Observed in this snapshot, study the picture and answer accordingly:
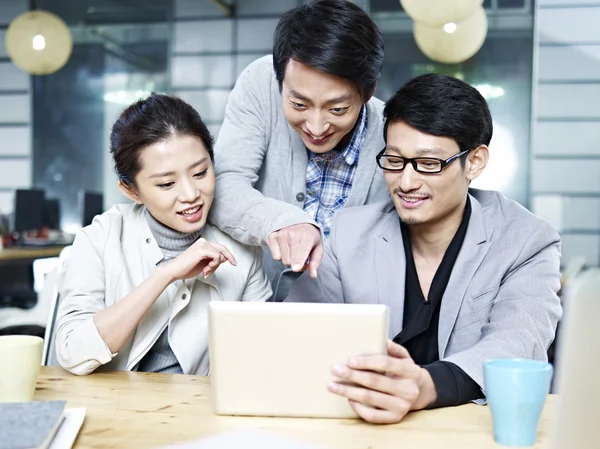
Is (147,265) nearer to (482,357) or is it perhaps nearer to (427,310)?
(427,310)

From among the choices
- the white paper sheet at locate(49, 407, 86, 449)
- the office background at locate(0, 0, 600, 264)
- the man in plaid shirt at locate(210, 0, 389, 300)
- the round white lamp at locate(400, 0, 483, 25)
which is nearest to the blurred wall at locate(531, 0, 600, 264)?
the office background at locate(0, 0, 600, 264)

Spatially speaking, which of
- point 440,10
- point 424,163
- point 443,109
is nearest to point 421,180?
point 424,163

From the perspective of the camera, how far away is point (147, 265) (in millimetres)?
1614

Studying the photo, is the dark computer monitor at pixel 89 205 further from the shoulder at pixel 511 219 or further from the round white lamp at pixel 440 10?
the shoulder at pixel 511 219

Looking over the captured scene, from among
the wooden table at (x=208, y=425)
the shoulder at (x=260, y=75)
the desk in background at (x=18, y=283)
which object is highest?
the shoulder at (x=260, y=75)

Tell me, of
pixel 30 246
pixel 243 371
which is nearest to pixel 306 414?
pixel 243 371

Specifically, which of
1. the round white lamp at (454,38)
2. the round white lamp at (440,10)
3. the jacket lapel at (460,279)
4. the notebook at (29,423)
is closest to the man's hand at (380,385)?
the notebook at (29,423)

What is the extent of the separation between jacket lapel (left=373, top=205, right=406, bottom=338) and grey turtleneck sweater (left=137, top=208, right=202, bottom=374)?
1.39 feet

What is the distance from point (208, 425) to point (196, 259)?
46 centimetres

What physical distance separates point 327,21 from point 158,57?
Answer: 4291 millimetres

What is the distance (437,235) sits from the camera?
167 cm

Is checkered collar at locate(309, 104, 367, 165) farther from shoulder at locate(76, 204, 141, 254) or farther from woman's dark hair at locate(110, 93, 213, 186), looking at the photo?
shoulder at locate(76, 204, 141, 254)

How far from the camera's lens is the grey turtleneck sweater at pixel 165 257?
62.6 inches

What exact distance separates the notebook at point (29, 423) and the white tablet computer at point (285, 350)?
23cm
